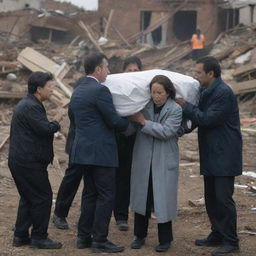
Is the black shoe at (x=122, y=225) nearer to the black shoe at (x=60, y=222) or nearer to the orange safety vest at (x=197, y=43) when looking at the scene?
the black shoe at (x=60, y=222)

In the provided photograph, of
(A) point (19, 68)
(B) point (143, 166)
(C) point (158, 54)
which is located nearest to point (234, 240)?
(B) point (143, 166)

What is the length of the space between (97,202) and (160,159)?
71 centimetres

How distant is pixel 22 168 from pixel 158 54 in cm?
2192

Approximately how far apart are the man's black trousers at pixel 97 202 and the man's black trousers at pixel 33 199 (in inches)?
14.1

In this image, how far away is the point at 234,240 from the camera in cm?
553

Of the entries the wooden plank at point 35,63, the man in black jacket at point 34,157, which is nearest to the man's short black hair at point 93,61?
the man in black jacket at point 34,157

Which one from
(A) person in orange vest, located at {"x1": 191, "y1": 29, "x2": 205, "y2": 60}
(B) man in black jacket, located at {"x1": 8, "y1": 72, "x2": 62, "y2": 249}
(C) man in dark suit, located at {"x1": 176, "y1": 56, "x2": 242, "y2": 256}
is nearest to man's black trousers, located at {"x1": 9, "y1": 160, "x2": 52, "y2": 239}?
(B) man in black jacket, located at {"x1": 8, "y1": 72, "x2": 62, "y2": 249}

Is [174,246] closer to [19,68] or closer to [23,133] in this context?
[23,133]

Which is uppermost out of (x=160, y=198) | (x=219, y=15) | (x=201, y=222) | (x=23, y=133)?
(x=219, y=15)

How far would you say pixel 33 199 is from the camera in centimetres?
557

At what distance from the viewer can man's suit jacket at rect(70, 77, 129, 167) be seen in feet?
17.5

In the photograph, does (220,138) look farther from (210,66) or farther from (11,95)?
(11,95)

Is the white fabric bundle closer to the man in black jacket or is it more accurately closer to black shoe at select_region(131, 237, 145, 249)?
the man in black jacket

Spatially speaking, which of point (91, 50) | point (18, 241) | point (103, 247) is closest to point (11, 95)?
point (91, 50)
